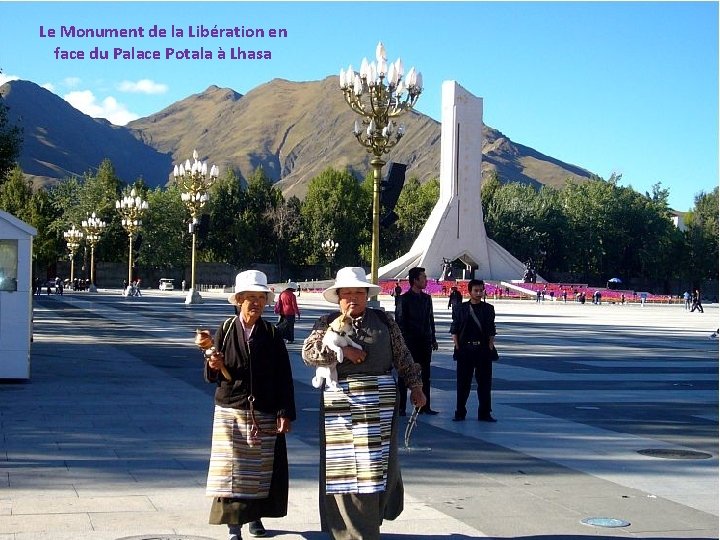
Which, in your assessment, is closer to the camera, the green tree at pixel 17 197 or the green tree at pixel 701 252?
the green tree at pixel 17 197

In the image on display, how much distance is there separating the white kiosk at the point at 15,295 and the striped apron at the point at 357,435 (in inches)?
343

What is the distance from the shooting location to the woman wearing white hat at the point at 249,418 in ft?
19.7

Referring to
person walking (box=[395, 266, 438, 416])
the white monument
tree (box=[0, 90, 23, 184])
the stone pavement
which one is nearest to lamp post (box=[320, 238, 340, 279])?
the white monument

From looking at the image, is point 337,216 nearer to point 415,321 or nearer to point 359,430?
point 415,321

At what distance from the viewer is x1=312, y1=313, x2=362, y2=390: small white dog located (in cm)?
577

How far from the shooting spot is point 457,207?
78750 millimetres

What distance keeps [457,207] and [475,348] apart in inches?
2672

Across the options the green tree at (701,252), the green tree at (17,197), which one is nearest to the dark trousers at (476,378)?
the green tree at (17,197)

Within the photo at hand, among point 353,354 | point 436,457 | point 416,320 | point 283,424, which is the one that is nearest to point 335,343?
point 353,354

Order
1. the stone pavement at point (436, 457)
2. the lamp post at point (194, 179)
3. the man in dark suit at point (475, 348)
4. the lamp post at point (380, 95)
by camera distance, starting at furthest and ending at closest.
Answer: the lamp post at point (194, 179) < the lamp post at point (380, 95) < the man in dark suit at point (475, 348) < the stone pavement at point (436, 457)

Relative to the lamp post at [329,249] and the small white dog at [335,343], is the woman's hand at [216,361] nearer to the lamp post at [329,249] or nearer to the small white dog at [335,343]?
the small white dog at [335,343]

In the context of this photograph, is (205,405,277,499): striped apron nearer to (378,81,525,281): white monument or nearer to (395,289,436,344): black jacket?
(395,289,436,344): black jacket

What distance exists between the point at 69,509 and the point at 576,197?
103m

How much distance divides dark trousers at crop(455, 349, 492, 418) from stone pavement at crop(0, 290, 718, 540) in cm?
22
